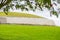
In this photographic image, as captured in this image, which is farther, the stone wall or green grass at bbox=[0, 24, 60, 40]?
the stone wall

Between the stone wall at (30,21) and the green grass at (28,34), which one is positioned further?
the stone wall at (30,21)

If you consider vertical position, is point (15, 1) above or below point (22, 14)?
above

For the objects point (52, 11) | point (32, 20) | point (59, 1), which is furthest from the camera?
point (59, 1)

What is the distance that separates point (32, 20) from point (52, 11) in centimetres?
1244

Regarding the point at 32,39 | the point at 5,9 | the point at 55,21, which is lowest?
the point at 55,21

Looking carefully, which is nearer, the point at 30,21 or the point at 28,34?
the point at 28,34

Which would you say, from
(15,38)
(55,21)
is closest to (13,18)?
(55,21)

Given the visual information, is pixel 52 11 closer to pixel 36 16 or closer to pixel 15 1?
pixel 15 1

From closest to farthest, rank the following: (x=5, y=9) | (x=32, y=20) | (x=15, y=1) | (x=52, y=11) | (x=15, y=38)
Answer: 1. (x=52, y=11)
2. (x=5, y=9)
3. (x=15, y=1)
4. (x=15, y=38)
5. (x=32, y=20)

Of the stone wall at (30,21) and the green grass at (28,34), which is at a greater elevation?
the green grass at (28,34)

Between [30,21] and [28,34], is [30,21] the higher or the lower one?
the lower one

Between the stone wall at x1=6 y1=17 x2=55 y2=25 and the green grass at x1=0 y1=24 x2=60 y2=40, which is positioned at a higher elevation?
the green grass at x1=0 y1=24 x2=60 y2=40

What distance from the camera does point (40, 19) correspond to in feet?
55.3

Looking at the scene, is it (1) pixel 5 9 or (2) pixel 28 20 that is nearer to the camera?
(1) pixel 5 9
